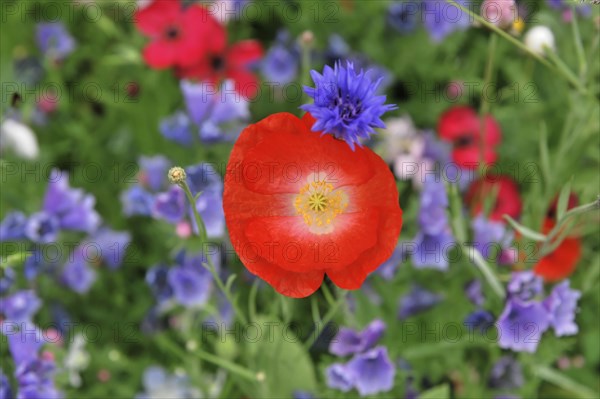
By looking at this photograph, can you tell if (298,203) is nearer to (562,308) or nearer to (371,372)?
(371,372)

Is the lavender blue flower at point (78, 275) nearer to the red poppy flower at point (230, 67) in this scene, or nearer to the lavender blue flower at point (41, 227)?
the lavender blue flower at point (41, 227)

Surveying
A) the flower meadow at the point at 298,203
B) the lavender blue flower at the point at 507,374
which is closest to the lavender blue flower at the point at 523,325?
the flower meadow at the point at 298,203

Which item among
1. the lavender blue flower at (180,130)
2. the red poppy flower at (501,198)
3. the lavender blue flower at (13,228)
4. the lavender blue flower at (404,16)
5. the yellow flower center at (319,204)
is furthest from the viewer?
the lavender blue flower at (404,16)

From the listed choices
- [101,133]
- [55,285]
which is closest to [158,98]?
[101,133]

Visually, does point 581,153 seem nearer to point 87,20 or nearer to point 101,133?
point 101,133

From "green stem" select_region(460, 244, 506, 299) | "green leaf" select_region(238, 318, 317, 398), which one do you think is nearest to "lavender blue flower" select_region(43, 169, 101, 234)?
"green leaf" select_region(238, 318, 317, 398)

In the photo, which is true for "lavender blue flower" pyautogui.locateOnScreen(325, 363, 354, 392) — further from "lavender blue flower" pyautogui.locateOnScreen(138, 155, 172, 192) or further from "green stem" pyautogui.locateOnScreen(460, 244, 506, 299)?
"lavender blue flower" pyautogui.locateOnScreen(138, 155, 172, 192)
